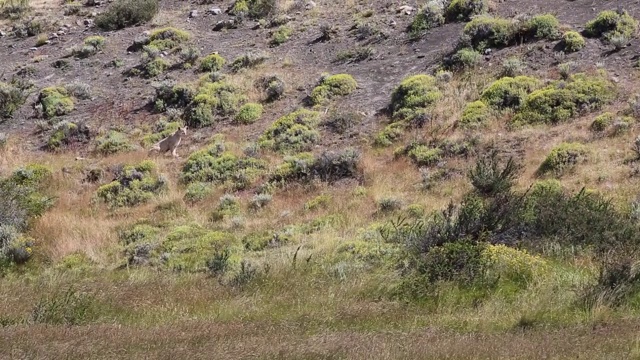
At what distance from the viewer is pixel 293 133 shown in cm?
1784

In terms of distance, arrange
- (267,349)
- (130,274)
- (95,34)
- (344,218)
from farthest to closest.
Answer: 1. (95,34)
2. (344,218)
3. (130,274)
4. (267,349)

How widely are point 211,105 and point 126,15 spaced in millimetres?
10636

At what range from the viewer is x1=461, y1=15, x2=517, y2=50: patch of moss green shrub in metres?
19.8

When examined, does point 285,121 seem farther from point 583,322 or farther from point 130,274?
point 583,322

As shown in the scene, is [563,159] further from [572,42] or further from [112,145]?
[112,145]

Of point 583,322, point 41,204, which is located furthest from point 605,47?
point 41,204

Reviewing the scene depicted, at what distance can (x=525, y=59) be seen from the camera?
18656 mm

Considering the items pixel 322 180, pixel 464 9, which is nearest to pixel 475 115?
pixel 322 180

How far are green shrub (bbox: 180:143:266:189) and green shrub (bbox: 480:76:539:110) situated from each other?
6.33 m

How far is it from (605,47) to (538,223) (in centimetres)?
1067

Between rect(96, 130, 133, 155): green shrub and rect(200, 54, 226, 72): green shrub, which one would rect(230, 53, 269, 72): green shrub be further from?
rect(96, 130, 133, 155): green shrub

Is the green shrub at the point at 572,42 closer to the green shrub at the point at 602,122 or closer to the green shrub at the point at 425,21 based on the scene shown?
the green shrub at the point at 602,122

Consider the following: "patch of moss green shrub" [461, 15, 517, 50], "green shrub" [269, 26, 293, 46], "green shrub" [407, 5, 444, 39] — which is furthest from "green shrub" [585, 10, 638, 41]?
"green shrub" [269, 26, 293, 46]

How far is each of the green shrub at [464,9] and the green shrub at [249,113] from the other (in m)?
7.87
